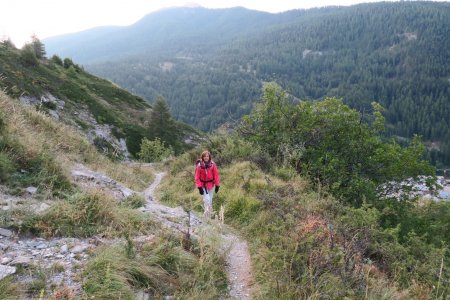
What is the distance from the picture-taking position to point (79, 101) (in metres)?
44.8

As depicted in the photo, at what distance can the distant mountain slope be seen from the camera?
3631 centimetres

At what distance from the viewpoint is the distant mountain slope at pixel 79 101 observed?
1430 inches

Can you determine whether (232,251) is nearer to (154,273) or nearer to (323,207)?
(154,273)

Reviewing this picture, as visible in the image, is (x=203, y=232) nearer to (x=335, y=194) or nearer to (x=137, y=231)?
(x=137, y=231)

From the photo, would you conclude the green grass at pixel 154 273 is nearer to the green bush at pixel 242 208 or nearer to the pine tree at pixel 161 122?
the green bush at pixel 242 208

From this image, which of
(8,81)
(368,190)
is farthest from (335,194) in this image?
(8,81)

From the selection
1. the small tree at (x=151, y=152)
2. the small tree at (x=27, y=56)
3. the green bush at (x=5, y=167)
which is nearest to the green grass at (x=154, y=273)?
the green bush at (x=5, y=167)

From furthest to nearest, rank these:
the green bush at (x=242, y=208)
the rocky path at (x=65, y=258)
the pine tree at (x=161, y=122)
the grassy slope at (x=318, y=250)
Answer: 1. the pine tree at (x=161, y=122)
2. the green bush at (x=242, y=208)
3. the grassy slope at (x=318, y=250)
4. the rocky path at (x=65, y=258)

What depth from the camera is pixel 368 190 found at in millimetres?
14281

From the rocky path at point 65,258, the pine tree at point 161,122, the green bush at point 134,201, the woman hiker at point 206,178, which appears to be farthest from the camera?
the pine tree at point 161,122

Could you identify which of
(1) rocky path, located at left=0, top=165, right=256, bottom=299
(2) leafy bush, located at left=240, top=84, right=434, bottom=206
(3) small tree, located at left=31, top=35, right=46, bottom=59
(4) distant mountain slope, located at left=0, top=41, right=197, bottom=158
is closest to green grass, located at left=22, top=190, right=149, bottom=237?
(1) rocky path, located at left=0, top=165, right=256, bottom=299

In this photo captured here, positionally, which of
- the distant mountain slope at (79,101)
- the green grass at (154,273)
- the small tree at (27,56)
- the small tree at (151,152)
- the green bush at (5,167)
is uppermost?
the small tree at (27,56)

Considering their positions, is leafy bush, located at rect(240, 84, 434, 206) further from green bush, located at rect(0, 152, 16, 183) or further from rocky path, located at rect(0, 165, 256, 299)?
green bush, located at rect(0, 152, 16, 183)

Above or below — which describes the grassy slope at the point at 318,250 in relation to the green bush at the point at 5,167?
below
